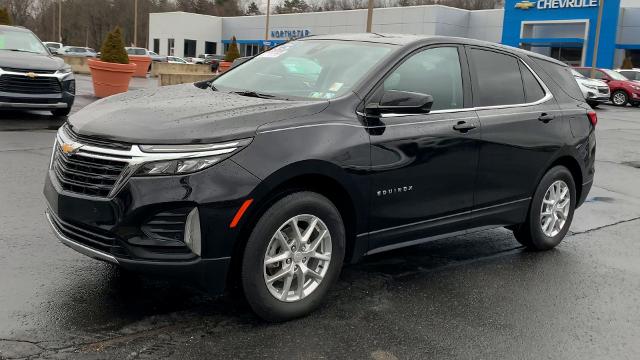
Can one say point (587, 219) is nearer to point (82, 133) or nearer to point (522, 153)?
point (522, 153)

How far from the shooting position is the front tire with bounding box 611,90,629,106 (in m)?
30.6

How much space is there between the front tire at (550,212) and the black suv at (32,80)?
9.21 metres

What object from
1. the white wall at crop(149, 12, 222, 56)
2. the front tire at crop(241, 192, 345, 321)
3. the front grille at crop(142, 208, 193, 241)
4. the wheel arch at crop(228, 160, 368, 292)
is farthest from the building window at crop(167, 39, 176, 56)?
the front grille at crop(142, 208, 193, 241)

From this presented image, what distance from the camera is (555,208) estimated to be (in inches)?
232

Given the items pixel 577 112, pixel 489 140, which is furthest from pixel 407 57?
pixel 577 112

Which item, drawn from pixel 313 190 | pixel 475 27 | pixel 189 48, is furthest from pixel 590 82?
pixel 189 48

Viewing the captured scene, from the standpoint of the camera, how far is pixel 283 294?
3.90 metres

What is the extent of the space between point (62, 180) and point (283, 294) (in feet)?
4.75

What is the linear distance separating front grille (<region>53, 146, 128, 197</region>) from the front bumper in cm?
6

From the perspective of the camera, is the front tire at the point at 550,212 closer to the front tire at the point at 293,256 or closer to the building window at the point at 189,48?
the front tire at the point at 293,256

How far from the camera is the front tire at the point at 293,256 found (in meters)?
3.69

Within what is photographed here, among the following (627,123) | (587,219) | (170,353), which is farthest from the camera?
(627,123)

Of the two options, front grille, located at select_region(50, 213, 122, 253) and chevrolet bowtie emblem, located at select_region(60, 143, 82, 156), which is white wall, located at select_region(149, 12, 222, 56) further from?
front grille, located at select_region(50, 213, 122, 253)

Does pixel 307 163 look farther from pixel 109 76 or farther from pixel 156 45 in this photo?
pixel 156 45
